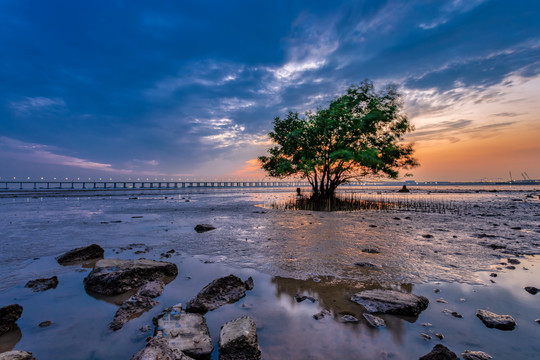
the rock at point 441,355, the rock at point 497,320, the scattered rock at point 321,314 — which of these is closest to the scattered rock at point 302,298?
the scattered rock at point 321,314

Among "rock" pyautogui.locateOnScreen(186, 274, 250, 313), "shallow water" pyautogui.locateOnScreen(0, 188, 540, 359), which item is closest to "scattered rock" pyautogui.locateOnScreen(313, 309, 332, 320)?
"shallow water" pyautogui.locateOnScreen(0, 188, 540, 359)

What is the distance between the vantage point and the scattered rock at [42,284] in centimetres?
459

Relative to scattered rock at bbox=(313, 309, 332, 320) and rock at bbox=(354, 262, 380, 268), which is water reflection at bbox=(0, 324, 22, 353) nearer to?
scattered rock at bbox=(313, 309, 332, 320)

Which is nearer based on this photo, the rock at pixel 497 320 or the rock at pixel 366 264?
the rock at pixel 497 320

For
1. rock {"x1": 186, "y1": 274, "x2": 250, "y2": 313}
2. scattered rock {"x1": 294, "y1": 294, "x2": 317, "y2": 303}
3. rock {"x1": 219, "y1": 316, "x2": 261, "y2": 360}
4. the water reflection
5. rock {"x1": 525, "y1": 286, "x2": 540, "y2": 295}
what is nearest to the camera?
rock {"x1": 219, "y1": 316, "x2": 261, "y2": 360}

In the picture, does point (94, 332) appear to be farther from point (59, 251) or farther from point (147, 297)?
point (59, 251)

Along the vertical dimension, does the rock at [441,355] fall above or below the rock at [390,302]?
above

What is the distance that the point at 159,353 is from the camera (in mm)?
2326

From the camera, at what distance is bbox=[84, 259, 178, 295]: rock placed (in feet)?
14.8

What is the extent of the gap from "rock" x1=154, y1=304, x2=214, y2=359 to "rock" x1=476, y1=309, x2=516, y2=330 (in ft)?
12.8

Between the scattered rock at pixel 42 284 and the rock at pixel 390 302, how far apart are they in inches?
241

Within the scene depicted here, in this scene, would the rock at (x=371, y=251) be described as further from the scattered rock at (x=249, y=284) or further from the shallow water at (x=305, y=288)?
the scattered rock at (x=249, y=284)

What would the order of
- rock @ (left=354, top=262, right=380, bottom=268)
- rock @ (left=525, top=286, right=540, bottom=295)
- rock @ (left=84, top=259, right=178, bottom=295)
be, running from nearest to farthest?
rock @ (left=525, top=286, right=540, bottom=295) → rock @ (left=84, top=259, right=178, bottom=295) → rock @ (left=354, top=262, right=380, bottom=268)

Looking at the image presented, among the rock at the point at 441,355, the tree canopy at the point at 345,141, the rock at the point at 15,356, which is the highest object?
the tree canopy at the point at 345,141
